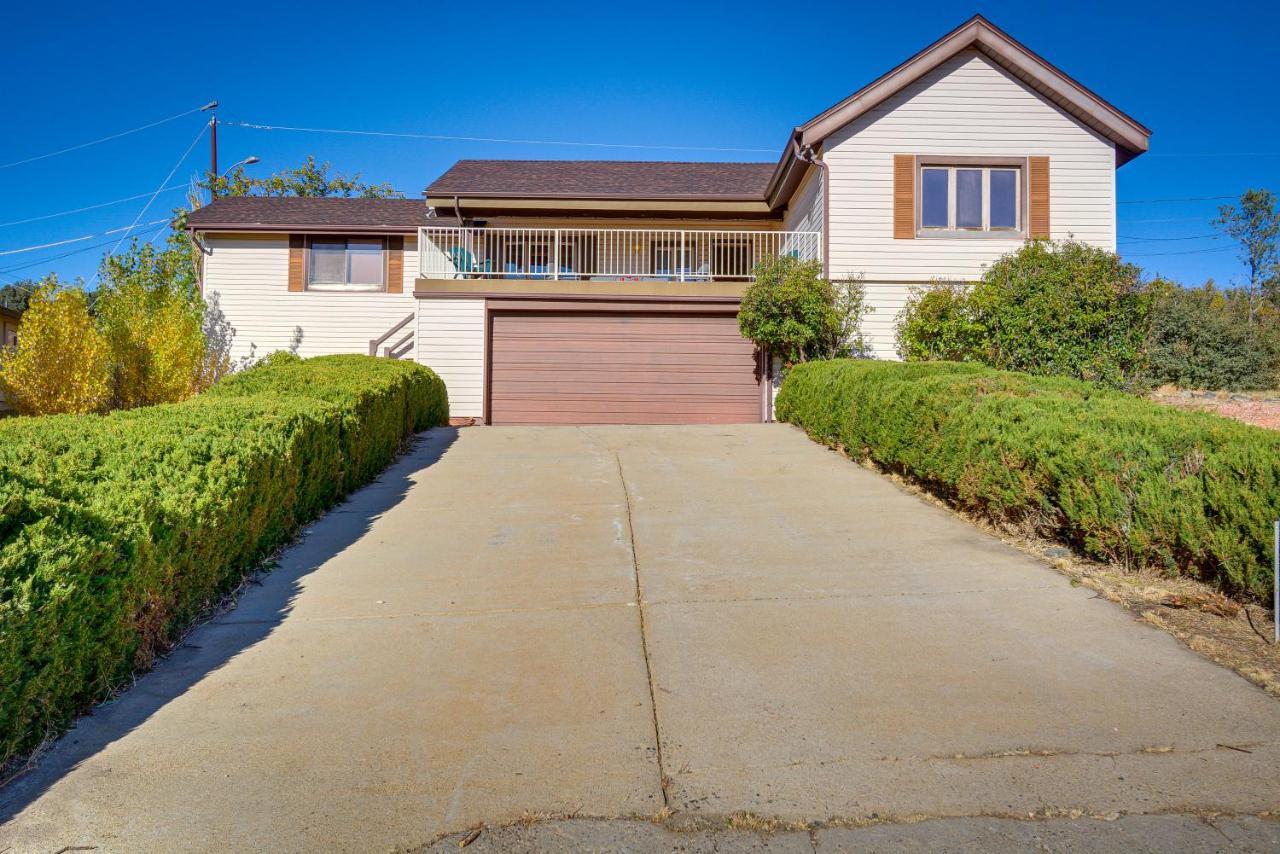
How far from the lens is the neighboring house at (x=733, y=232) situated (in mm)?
14273

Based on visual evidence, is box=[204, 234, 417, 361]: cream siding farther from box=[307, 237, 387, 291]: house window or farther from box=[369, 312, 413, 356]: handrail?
box=[369, 312, 413, 356]: handrail

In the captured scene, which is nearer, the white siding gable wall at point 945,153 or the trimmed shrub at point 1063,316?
the trimmed shrub at point 1063,316

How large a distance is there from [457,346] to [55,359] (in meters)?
6.53

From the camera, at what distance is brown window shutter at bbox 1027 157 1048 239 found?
14.2m

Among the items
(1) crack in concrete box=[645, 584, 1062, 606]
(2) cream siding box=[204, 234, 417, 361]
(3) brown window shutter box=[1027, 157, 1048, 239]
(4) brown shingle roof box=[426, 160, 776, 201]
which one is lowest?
(1) crack in concrete box=[645, 584, 1062, 606]

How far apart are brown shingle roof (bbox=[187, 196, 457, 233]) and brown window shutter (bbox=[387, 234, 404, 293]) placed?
398 millimetres

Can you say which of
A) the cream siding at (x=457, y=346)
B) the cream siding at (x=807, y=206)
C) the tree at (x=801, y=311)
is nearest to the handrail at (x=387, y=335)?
the cream siding at (x=457, y=346)

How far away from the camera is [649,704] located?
3.78 metres

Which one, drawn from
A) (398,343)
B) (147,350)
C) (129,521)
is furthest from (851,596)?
(147,350)

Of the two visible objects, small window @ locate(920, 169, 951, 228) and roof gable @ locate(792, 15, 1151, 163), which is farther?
small window @ locate(920, 169, 951, 228)

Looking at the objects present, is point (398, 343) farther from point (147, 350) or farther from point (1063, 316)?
point (1063, 316)

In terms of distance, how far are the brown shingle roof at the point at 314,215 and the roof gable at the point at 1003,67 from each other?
8.86m

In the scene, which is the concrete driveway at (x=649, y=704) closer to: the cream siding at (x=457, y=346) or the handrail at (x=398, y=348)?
the cream siding at (x=457, y=346)

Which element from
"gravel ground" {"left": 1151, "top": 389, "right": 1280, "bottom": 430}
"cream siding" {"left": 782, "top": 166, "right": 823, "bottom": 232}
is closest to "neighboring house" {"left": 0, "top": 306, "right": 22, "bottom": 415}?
"cream siding" {"left": 782, "top": 166, "right": 823, "bottom": 232}
